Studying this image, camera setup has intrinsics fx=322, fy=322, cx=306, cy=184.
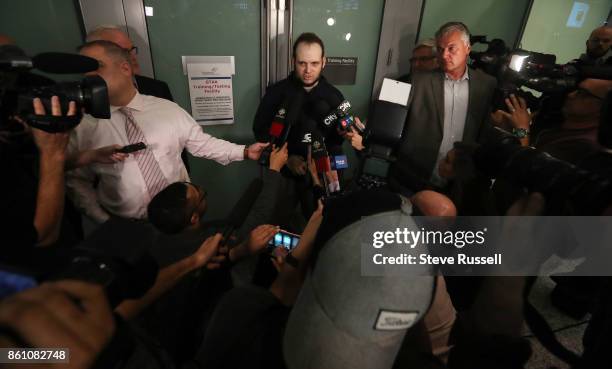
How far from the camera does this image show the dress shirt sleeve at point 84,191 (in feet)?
4.65

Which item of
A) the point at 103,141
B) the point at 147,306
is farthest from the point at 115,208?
the point at 147,306

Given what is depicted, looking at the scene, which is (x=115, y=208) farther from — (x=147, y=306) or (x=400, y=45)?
(x=400, y=45)

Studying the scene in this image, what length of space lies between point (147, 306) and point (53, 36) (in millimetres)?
1749

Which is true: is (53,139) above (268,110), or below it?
above

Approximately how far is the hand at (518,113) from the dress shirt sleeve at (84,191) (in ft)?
6.55

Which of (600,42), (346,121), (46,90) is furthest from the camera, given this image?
(600,42)

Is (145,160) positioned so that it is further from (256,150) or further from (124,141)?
(256,150)

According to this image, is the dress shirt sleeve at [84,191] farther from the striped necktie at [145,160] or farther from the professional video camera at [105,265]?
the professional video camera at [105,265]

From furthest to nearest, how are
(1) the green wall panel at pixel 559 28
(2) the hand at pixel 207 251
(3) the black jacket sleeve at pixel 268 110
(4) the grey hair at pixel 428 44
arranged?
(1) the green wall panel at pixel 559 28 → (4) the grey hair at pixel 428 44 → (3) the black jacket sleeve at pixel 268 110 → (2) the hand at pixel 207 251

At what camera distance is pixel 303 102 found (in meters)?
1.93

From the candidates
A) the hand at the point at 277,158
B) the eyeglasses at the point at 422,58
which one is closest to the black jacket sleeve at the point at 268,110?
the hand at the point at 277,158

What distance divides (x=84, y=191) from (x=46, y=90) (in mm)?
657

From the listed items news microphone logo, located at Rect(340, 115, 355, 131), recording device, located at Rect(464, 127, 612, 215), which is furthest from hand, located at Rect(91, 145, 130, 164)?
recording device, located at Rect(464, 127, 612, 215)

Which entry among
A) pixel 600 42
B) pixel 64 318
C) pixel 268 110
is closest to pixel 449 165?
pixel 268 110
